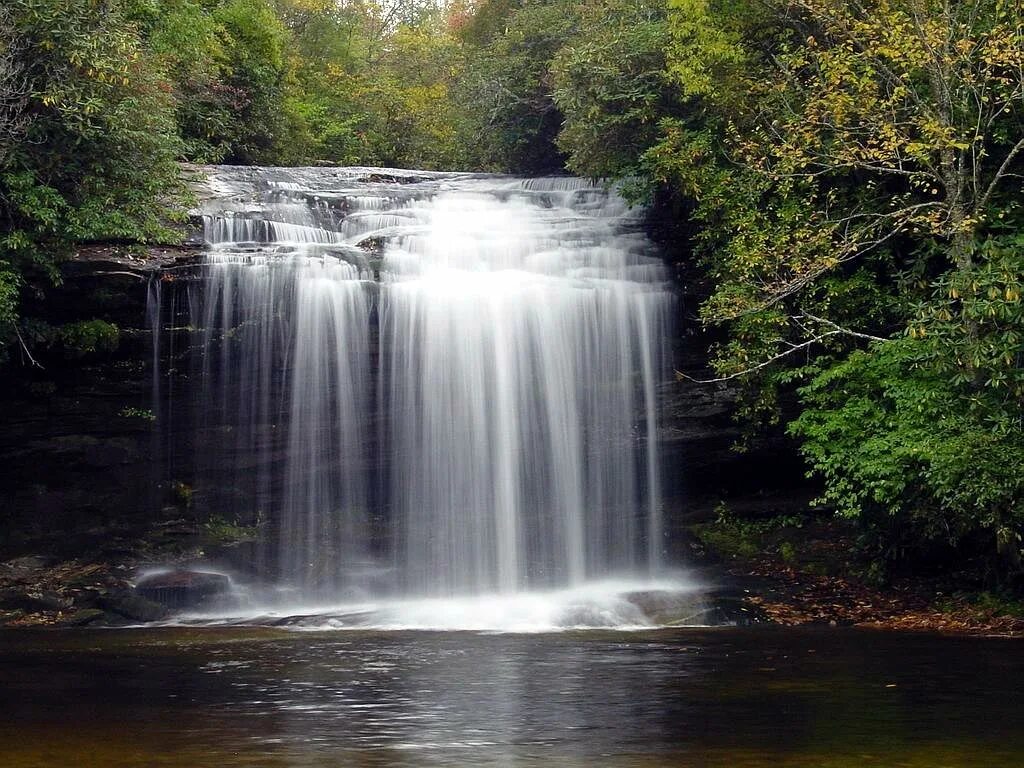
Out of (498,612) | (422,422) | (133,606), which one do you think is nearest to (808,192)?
(422,422)

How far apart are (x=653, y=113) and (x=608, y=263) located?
3.05m

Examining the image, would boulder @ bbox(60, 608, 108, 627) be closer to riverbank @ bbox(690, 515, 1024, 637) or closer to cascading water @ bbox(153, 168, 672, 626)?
cascading water @ bbox(153, 168, 672, 626)

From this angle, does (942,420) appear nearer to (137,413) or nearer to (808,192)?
(808,192)

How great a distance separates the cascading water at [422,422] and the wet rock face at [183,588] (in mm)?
952

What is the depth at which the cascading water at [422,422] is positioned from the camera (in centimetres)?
1856

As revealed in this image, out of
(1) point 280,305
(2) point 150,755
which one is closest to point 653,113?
(1) point 280,305

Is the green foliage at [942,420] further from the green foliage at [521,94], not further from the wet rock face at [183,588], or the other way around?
the green foliage at [521,94]

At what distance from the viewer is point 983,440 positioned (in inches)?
565

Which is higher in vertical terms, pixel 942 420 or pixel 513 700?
pixel 942 420

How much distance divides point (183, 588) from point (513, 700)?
8864 mm

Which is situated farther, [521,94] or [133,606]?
[521,94]

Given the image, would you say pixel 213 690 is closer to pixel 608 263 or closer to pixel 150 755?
pixel 150 755

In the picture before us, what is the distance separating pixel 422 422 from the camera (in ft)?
61.7

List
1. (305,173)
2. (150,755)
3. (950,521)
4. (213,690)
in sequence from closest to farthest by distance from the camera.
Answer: (150,755), (213,690), (950,521), (305,173)
